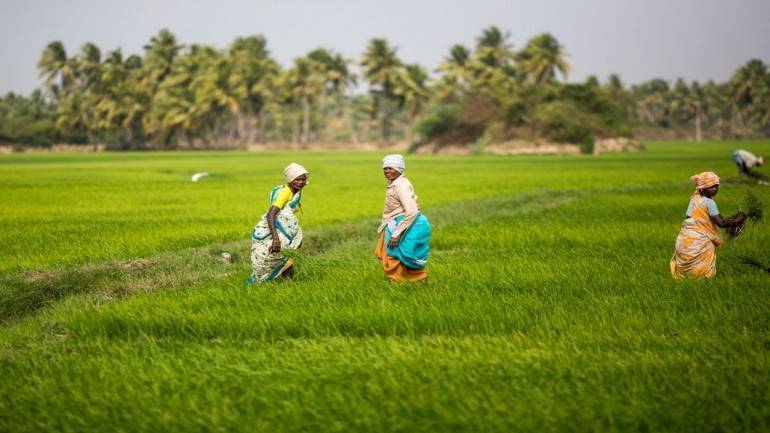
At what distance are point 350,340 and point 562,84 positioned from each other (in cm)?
4723

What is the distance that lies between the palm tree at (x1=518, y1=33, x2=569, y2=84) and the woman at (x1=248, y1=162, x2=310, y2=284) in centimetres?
6638

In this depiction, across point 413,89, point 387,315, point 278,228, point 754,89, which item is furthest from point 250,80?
point 387,315

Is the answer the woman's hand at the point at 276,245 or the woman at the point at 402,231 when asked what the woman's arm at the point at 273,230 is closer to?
the woman's hand at the point at 276,245

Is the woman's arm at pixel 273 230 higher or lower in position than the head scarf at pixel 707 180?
lower

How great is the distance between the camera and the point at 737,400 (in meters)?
3.20

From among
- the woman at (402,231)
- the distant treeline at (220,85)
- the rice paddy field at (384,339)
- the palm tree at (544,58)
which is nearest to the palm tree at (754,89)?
the distant treeline at (220,85)

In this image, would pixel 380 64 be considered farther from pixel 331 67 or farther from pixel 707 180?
pixel 707 180

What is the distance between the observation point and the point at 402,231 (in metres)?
5.55

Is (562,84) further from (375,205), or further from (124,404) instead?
(124,404)

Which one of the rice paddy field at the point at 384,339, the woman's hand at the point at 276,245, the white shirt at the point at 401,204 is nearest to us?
the rice paddy field at the point at 384,339

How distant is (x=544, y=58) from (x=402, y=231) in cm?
6733

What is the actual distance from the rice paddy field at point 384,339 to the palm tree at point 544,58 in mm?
63059

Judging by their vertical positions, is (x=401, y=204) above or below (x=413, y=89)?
below

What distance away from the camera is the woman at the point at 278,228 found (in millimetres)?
5906
